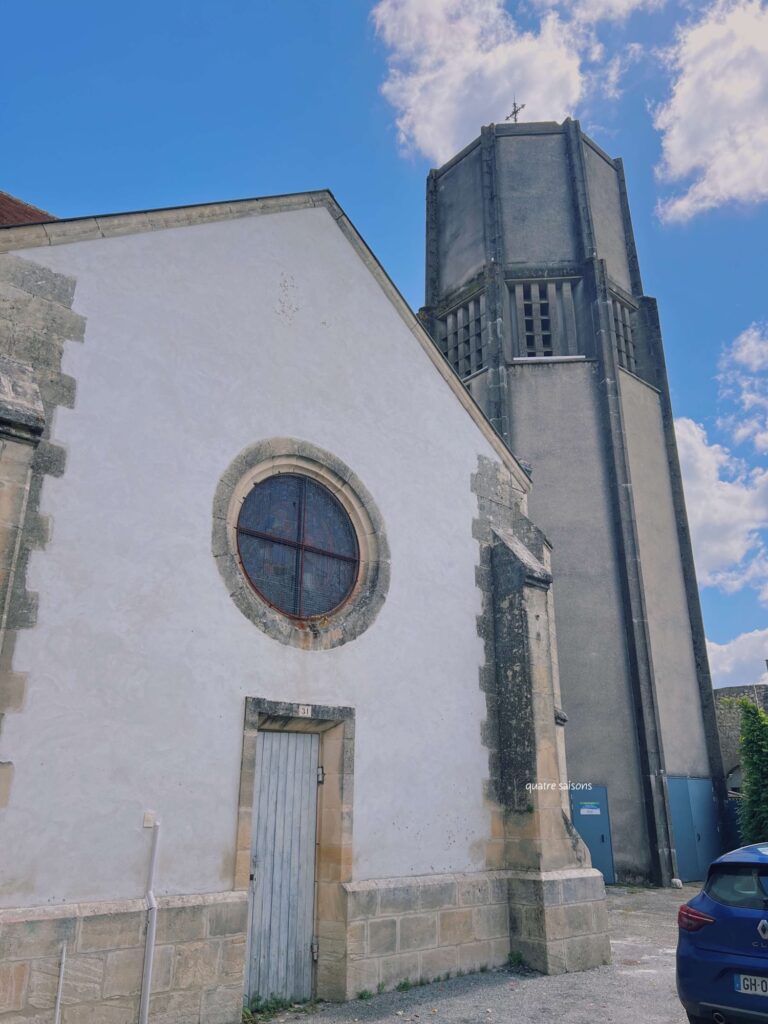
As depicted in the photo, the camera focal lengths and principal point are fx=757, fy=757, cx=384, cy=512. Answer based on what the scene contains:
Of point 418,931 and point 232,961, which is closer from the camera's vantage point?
point 232,961

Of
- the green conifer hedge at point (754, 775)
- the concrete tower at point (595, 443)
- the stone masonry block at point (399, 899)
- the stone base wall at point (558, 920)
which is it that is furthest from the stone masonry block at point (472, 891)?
the green conifer hedge at point (754, 775)

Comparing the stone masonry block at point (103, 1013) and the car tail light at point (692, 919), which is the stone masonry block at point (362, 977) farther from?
the car tail light at point (692, 919)

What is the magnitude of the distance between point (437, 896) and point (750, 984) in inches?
131

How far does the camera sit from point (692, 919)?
5332 millimetres

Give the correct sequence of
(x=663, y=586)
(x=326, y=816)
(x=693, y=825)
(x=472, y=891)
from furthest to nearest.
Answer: (x=663, y=586) < (x=693, y=825) < (x=472, y=891) < (x=326, y=816)

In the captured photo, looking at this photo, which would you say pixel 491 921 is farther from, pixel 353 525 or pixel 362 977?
pixel 353 525

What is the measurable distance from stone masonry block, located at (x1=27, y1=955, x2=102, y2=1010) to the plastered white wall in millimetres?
399

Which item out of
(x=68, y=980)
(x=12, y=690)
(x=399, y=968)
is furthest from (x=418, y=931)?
(x=12, y=690)

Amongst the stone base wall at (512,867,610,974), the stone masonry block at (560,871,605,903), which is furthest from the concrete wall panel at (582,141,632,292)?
the stone base wall at (512,867,610,974)

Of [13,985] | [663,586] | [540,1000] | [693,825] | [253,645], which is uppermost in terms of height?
[663,586]

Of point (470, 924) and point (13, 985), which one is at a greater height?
point (13, 985)

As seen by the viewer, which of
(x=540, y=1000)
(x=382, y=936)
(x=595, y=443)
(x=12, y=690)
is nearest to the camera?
(x=12, y=690)

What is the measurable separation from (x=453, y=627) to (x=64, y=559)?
4.45 metres

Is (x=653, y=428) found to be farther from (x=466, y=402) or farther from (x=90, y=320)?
(x=90, y=320)
